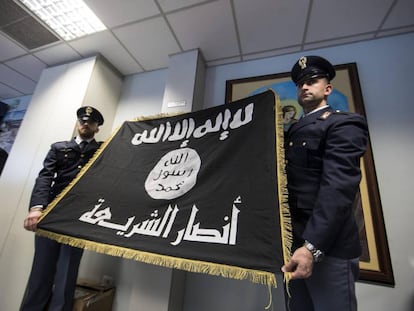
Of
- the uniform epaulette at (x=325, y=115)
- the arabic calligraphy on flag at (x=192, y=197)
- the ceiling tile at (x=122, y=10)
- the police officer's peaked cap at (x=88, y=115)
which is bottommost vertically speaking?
the arabic calligraphy on flag at (x=192, y=197)

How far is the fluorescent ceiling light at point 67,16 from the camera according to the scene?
163 centimetres

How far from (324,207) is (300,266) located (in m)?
0.19

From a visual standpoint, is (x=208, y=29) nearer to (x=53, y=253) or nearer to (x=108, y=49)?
(x=108, y=49)

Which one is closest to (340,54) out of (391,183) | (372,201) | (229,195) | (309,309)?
(391,183)

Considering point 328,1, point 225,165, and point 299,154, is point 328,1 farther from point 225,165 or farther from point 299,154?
point 225,165

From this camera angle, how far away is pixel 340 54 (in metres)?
1.65

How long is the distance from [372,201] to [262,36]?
145cm

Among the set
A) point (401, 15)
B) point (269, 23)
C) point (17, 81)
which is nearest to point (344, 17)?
point (401, 15)

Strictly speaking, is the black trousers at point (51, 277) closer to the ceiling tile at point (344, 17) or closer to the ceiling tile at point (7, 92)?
the ceiling tile at point (344, 17)

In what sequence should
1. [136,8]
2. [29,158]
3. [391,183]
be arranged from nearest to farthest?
[391,183]
[136,8]
[29,158]

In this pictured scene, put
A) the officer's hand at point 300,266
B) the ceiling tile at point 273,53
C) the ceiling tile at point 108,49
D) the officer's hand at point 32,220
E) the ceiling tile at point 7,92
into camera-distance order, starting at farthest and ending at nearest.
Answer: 1. the ceiling tile at point 7,92
2. the ceiling tile at point 108,49
3. the ceiling tile at point 273,53
4. the officer's hand at point 32,220
5. the officer's hand at point 300,266

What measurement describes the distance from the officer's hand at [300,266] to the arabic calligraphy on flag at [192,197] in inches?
0.9

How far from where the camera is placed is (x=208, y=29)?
5.45ft

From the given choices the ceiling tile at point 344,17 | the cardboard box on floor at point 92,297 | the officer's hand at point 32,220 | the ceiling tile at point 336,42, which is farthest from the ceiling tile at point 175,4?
the cardboard box on floor at point 92,297
